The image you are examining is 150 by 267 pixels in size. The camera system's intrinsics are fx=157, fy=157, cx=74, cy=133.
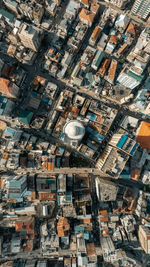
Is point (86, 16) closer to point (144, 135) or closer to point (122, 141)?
point (122, 141)

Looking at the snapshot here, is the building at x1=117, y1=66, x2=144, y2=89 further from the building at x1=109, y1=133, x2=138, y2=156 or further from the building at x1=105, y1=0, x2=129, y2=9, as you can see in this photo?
the building at x1=105, y1=0, x2=129, y2=9

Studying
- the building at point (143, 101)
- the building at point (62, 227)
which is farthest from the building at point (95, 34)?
the building at point (62, 227)

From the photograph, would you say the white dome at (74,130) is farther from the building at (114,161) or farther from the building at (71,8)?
the building at (71,8)

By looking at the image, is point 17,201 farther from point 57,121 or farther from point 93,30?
point 93,30

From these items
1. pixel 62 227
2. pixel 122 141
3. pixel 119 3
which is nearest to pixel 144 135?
pixel 122 141

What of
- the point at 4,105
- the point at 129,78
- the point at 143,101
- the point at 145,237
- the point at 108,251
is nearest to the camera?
the point at 129,78
